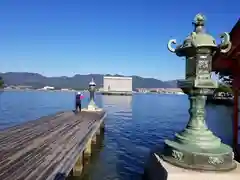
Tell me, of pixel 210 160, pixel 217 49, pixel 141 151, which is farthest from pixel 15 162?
pixel 141 151

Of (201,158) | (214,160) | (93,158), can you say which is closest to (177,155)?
(201,158)

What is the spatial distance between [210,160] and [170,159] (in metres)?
0.92

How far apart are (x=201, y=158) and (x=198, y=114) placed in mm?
1082

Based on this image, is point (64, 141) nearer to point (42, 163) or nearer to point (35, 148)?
point (35, 148)

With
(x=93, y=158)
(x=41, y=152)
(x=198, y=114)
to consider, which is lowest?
(x=93, y=158)

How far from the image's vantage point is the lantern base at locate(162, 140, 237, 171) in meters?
6.16

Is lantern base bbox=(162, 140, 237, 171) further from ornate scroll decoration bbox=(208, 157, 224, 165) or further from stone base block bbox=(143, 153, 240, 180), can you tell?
stone base block bbox=(143, 153, 240, 180)

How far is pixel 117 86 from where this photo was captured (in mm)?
185375

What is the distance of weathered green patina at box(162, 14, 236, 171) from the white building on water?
16867 centimetres

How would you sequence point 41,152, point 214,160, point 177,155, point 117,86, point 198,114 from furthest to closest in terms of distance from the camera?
point 117,86, point 41,152, point 198,114, point 177,155, point 214,160

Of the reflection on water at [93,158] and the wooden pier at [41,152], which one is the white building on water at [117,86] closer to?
the reflection on water at [93,158]

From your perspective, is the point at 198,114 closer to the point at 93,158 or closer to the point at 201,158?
the point at 201,158

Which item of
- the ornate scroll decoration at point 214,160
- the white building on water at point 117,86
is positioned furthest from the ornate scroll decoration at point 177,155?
the white building on water at point 117,86

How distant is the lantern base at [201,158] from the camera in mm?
6160
